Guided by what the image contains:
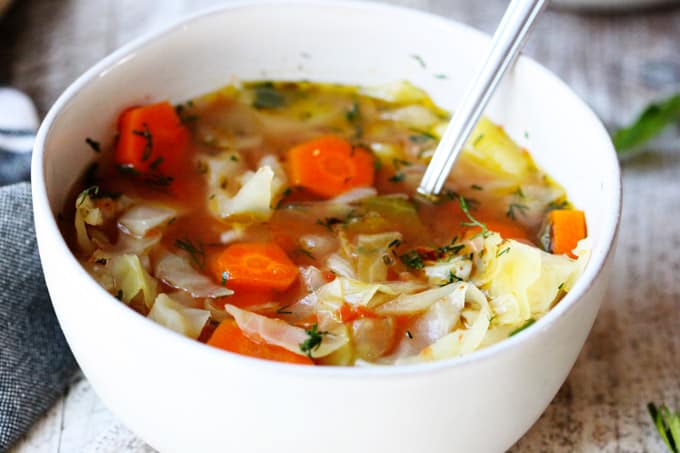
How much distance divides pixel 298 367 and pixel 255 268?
545mm

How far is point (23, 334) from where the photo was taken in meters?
2.07

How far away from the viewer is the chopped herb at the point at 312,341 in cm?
167

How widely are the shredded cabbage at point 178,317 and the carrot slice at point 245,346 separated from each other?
0.12 ft

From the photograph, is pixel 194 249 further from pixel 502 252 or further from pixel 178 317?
pixel 502 252

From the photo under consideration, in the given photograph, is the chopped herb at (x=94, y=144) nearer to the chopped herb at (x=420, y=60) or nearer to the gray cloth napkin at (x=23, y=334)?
the gray cloth napkin at (x=23, y=334)

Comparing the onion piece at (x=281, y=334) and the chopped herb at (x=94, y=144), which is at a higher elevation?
the onion piece at (x=281, y=334)

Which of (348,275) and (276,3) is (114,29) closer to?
(276,3)

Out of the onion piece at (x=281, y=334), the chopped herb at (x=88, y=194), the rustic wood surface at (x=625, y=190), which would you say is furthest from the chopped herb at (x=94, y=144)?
the onion piece at (x=281, y=334)

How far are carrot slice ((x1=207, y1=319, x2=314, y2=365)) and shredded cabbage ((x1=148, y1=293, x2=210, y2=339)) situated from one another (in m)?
0.04

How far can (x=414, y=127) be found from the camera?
2506 mm

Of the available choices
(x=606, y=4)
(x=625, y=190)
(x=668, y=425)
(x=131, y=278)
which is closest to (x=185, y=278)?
(x=131, y=278)

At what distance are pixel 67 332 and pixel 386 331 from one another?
0.63 metres

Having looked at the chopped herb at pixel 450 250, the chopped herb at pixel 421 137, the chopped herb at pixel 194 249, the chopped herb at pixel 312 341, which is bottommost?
the chopped herb at pixel 194 249

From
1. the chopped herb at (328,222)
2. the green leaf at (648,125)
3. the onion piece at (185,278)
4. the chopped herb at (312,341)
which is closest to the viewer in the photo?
the chopped herb at (312,341)
